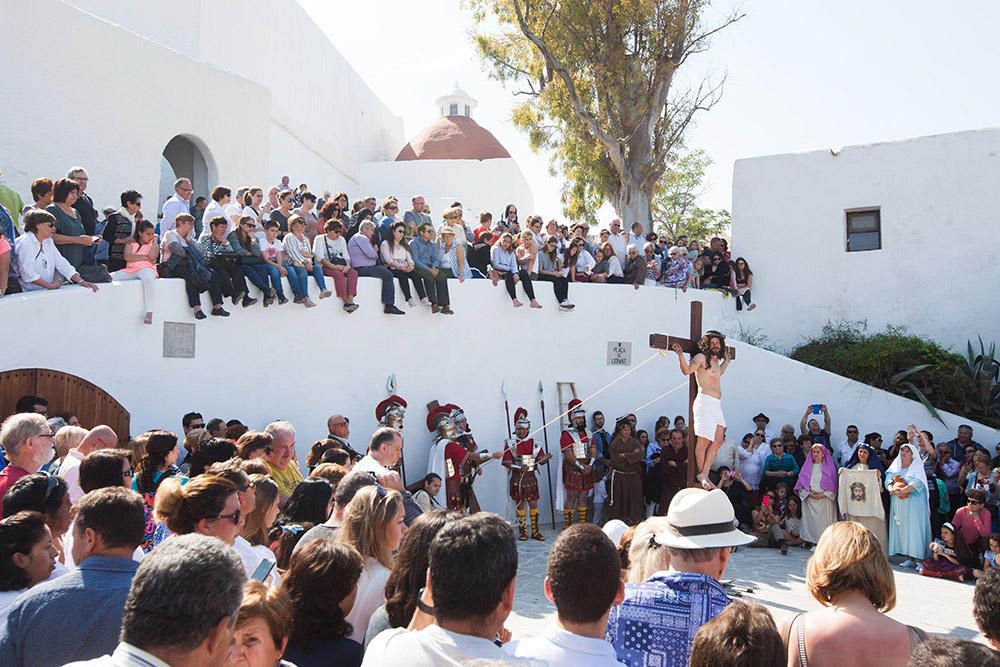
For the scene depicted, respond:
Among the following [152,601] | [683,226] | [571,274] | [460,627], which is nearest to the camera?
[152,601]

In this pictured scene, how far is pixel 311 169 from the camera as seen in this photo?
68.6 feet

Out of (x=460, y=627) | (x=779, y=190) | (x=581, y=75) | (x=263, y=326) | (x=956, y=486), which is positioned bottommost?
(x=956, y=486)

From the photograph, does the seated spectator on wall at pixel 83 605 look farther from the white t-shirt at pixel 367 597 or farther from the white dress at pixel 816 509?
the white dress at pixel 816 509

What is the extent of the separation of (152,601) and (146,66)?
45.2 feet

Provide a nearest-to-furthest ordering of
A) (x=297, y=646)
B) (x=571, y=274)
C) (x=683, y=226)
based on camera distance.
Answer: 1. (x=297, y=646)
2. (x=571, y=274)
3. (x=683, y=226)

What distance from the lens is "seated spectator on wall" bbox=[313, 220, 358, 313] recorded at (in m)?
12.5

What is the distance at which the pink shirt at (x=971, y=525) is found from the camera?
11.5m

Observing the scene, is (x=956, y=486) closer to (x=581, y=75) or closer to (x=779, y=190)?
(x=779, y=190)

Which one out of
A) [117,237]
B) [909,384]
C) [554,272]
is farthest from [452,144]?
[117,237]

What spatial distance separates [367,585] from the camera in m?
3.86

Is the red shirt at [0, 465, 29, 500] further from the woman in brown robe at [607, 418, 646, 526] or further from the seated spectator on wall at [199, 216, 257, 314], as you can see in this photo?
the woman in brown robe at [607, 418, 646, 526]

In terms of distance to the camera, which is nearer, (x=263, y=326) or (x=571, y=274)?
(x=263, y=326)

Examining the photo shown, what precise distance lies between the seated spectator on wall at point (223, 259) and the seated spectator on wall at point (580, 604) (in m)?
9.22

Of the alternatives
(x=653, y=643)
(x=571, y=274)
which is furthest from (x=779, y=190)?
(x=653, y=643)
